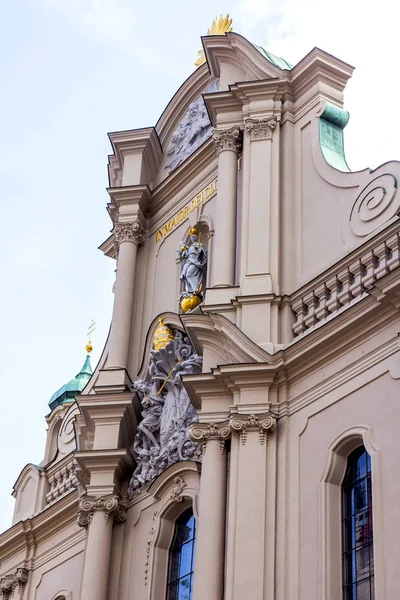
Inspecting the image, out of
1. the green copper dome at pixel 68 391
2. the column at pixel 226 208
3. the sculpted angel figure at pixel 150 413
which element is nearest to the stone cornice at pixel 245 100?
the column at pixel 226 208

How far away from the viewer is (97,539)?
1572cm

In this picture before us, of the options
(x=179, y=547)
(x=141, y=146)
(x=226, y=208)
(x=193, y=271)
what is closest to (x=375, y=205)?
(x=226, y=208)

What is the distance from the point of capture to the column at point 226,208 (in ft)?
51.4

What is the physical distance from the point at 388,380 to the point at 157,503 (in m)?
3.92

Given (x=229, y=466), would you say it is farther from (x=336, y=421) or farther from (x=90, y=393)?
(x=90, y=393)

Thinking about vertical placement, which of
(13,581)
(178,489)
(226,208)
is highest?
(226,208)

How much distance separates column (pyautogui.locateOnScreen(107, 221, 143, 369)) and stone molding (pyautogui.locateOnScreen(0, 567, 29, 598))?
10.8ft

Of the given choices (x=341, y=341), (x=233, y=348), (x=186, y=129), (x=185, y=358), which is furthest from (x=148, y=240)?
(x=341, y=341)

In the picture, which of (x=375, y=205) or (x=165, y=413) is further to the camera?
(x=165, y=413)

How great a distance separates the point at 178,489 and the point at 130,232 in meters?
4.38

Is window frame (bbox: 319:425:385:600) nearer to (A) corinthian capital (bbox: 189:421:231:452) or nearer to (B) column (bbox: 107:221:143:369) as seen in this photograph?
(A) corinthian capital (bbox: 189:421:231:452)

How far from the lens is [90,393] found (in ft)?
58.6

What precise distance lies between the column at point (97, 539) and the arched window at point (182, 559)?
816 mm

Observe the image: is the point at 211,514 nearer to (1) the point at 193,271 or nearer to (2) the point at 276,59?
(1) the point at 193,271
